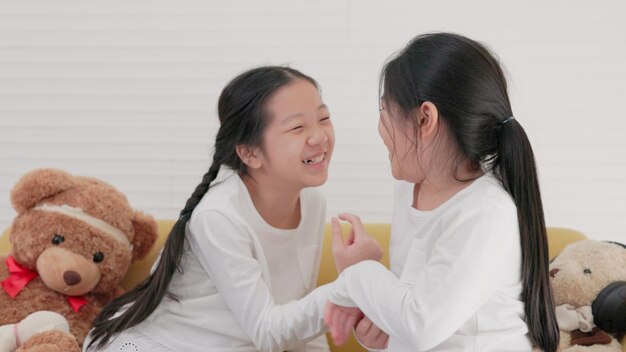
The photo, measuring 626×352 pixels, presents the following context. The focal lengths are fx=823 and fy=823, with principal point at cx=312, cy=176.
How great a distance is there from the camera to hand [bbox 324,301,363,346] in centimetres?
151

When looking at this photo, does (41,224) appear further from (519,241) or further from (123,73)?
(519,241)

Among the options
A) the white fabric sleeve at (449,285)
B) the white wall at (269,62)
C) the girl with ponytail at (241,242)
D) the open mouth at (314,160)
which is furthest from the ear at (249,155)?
the white wall at (269,62)

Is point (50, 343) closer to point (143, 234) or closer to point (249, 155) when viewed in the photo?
point (143, 234)

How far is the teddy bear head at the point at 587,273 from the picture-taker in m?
1.73

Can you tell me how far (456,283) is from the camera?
130 cm

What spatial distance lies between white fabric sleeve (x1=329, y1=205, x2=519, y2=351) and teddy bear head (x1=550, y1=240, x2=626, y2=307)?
43cm

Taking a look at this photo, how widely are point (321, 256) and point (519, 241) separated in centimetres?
79

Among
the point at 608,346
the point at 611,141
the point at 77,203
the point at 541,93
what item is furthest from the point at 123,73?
the point at 608,346

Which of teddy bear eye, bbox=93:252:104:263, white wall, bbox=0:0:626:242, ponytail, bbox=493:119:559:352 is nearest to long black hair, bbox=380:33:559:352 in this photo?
ponytail, bbox=493:119:559:352

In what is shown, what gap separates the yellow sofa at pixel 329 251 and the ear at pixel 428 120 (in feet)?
2.28

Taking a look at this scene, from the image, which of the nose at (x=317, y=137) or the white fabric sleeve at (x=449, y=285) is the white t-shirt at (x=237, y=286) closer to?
the nose at (x=317, y=137)

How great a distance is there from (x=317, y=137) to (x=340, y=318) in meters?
0.44

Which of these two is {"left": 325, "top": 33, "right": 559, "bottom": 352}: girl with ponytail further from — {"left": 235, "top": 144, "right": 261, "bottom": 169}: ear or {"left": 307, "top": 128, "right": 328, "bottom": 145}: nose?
{"left": 235, "top": 144, "right": 261, "bottom": 169}: ear

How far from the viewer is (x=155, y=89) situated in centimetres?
271
